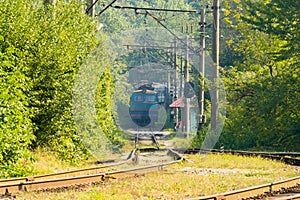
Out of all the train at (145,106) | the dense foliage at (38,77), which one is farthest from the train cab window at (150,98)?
the dense foliage at (38,77)

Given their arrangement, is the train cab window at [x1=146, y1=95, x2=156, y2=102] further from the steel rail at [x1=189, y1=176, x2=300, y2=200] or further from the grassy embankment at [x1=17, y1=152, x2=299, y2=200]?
the steel rail at [x1=189, y1=176, x2=300, y2=200]

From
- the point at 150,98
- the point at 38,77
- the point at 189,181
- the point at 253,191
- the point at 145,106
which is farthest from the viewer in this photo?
the point at 150,98

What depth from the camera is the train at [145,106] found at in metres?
50.4

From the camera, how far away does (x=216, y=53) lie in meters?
29.4

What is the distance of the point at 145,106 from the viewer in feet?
165

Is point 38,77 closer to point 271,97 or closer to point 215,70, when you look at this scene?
point 215,70

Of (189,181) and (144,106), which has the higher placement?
(144,106)

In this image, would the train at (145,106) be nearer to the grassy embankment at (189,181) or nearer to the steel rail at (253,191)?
the grassy embankment at (189,181)

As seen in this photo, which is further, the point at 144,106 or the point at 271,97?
the point at 144,106

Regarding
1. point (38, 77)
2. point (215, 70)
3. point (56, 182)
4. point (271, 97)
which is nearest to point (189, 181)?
point (56, 182)

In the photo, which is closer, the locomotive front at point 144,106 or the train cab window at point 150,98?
the locomotive front at point 144,106

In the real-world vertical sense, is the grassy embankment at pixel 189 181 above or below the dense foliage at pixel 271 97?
below

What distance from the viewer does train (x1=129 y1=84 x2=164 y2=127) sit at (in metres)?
50.4

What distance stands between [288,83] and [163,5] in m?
103
